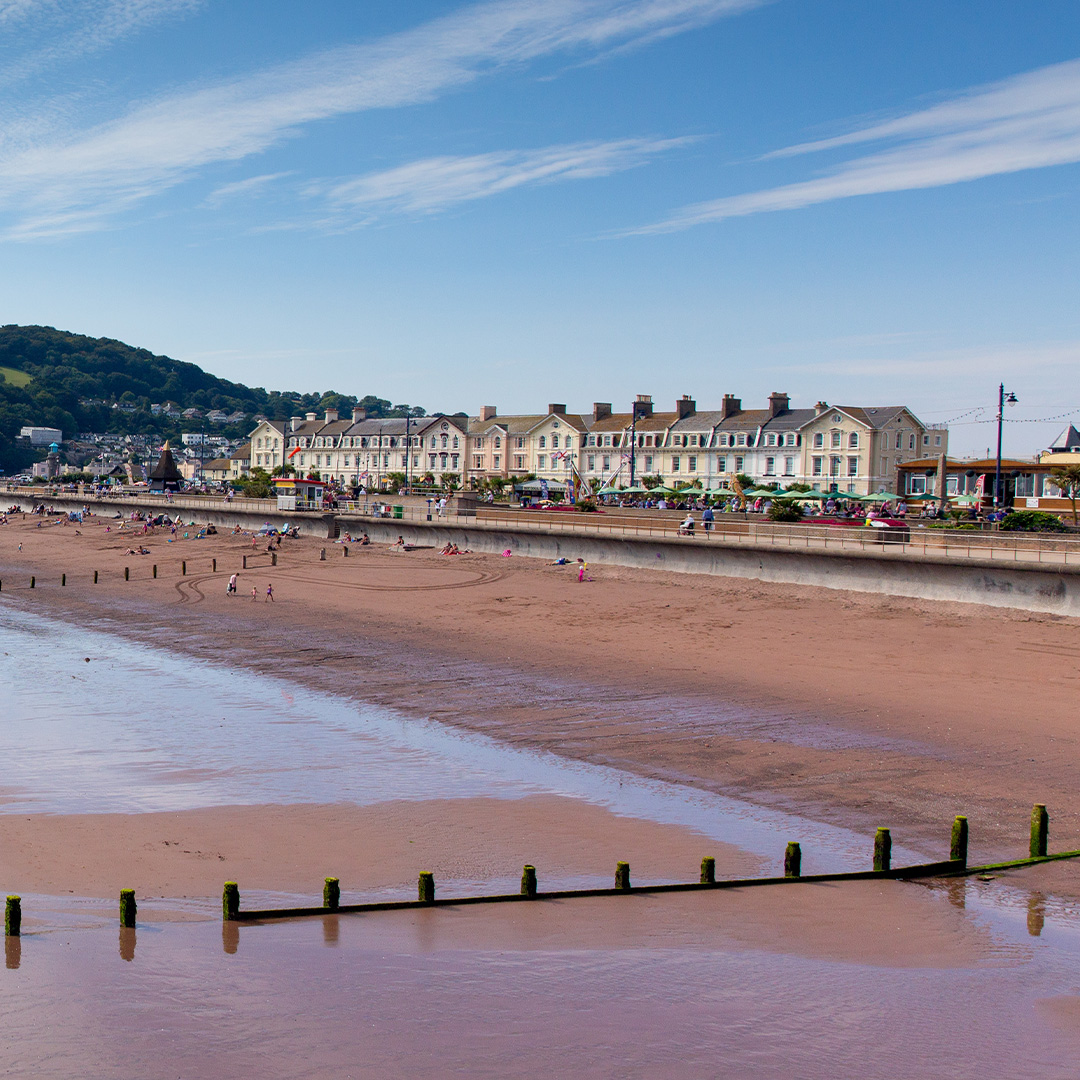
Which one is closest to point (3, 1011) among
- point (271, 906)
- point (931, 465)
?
point (271, 906)

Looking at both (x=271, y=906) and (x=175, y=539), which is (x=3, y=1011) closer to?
Answer: (x=271, y=906)

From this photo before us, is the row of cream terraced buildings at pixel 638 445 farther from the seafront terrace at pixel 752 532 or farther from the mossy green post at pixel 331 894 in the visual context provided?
the mossy green post at pixel 331 894

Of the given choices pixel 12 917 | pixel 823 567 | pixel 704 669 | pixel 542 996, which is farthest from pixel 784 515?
pixel 12 917

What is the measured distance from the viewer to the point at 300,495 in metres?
70.4

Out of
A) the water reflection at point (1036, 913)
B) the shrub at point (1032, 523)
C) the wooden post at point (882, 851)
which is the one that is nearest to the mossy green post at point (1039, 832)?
the water reflection at point (1036, 913)

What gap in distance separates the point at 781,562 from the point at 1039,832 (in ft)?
80.4

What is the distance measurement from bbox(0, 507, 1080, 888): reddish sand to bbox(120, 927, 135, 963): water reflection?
8.47 m

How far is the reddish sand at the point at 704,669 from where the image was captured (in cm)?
1628

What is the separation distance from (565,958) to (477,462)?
102995 millimetres

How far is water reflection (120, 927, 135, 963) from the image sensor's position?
33.0ft

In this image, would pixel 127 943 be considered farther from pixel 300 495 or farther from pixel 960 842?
pixel 300 495

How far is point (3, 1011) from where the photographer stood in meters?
8.95

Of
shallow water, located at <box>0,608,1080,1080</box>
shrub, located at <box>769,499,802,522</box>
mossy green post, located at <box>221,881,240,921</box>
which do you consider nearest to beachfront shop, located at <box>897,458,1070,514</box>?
shrub, located at <box>769,499,802,522</box>

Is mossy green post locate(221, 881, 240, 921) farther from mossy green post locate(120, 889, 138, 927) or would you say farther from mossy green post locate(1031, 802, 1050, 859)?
mossy green post locate(1031, 802, 1050, 859)
